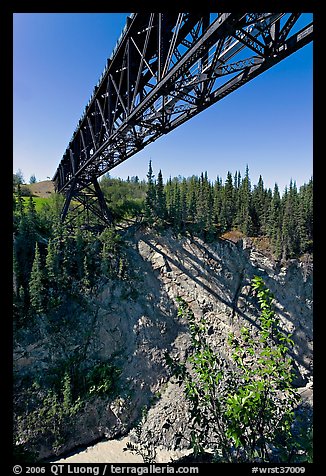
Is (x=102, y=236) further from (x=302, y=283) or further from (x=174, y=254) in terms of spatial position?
(x=302, y=283)

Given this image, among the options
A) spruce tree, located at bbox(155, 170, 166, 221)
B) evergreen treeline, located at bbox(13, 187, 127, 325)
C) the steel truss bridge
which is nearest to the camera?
the steel truss bridge

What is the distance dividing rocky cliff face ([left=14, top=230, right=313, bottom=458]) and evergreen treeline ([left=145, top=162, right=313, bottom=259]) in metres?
2.66

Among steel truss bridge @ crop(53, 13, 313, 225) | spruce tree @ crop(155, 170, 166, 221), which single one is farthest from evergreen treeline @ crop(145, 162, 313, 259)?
steel truss bridge @ crop(53, 13, 313, 225)

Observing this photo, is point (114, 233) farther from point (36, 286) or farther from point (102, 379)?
point (102, 379)

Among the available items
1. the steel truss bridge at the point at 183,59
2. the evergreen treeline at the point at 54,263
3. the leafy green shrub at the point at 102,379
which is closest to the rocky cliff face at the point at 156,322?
the leafy green shrub at the point at 102,379

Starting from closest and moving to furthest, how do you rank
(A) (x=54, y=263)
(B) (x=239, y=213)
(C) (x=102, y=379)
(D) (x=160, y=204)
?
(C) (x=102, y=379), (A) (x=54, y=263), (D) (x=160, y=204), (B) (x=239, y=213)

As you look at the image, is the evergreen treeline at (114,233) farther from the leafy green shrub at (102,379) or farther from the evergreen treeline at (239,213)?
the leafy green shrub at (102,379)

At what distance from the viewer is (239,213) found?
37.2m

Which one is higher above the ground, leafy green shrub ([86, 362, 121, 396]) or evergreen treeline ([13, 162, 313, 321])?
evergreen treeline ([13, 162, 313, 321])

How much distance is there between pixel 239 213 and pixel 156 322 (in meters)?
22.0

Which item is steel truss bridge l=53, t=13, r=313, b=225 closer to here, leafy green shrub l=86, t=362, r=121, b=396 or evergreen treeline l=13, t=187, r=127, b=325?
evergreen treeline l=13, t=187, r=127, b=325

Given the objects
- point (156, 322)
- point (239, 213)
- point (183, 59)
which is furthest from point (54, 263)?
point (239, 213)

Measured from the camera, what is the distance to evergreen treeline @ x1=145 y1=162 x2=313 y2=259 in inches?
1282
